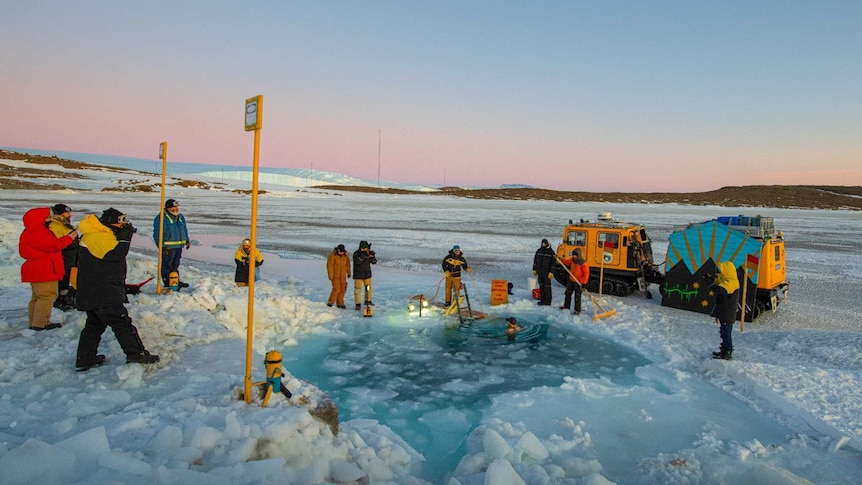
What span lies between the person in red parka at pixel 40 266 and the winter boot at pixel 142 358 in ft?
6.60

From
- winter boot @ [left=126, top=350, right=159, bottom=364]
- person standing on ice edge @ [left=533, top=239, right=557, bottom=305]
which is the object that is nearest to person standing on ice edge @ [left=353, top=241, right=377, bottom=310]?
person standing on ice edge @ [left=533, top=239, right=557, bottom=305]

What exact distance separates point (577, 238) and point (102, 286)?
35.8ft

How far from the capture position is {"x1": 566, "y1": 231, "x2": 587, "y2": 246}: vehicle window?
13008 mm

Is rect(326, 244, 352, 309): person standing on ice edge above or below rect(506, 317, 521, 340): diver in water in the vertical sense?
above

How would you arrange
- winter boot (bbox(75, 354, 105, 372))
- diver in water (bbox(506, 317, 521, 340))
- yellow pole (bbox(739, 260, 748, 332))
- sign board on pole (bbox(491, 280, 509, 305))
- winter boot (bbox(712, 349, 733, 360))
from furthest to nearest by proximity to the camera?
sign board on pole (bbox(491, 280, 509, 305)) < yellow pole (bbox(739, 260, 748, 332)) < diver in water (bbox(506, 317, 521, 340)) < winter boot (bbox(712, 349, 733, 360)) < winter boot (bbox(75, 354, 105, 372))

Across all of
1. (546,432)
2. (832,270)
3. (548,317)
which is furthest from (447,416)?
(832,270)

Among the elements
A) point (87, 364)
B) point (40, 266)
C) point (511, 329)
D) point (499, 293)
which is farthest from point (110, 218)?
point (499, 293)

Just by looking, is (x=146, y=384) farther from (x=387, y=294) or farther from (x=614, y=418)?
(x=387, y=294)

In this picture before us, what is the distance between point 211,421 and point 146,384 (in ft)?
4.81

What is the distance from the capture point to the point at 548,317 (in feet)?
33.2

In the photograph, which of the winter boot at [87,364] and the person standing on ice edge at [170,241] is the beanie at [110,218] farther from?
the person standing on ice edge at [170,241]

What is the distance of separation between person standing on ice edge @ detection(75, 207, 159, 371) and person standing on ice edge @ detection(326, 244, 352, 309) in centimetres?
474

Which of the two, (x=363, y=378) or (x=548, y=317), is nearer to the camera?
(x=363, y=378)

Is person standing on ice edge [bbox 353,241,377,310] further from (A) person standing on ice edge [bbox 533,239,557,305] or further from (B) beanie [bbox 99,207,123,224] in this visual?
(B) beanie [bbox 99,207,123,224]
